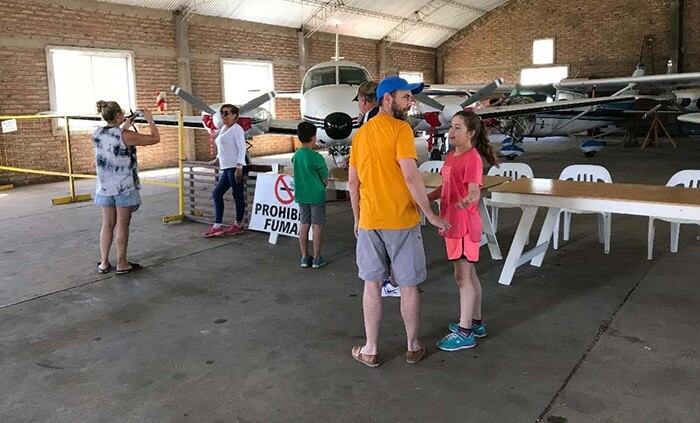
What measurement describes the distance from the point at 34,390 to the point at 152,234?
14.8 ft

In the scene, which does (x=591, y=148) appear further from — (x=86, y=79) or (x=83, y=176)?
(x=86, y=79)

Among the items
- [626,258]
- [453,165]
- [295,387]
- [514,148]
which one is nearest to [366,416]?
[295,387]

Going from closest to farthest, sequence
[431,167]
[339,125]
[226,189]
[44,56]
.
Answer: [431,167], [226,189], [339,125], [44,56]

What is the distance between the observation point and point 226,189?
25.3 ft

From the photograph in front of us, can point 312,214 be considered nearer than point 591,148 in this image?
Yes

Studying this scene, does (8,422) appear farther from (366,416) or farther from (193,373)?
(366,416)

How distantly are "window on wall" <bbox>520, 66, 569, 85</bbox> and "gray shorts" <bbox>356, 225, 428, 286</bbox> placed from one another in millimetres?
26444

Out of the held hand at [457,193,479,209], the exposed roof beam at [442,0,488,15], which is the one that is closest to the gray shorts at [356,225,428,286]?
the held hand at [457,193,479,209]

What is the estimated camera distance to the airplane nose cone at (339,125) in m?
10.7

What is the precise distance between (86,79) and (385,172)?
568 inches

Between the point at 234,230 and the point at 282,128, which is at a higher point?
the point at 282,128

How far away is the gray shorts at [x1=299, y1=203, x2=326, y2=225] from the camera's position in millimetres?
5938

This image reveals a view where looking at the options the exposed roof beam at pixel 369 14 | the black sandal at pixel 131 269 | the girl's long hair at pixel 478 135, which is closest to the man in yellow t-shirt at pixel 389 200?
the girl's long hair at pixel 478 135

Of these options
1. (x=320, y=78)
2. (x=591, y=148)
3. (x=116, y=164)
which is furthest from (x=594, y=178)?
(x=591, y=148)
